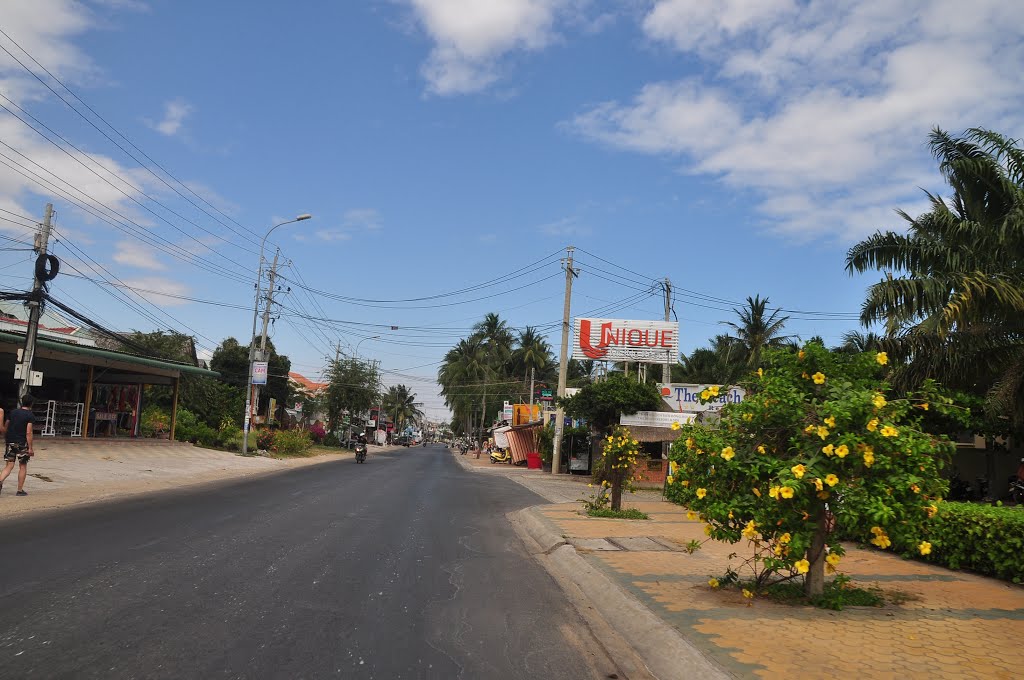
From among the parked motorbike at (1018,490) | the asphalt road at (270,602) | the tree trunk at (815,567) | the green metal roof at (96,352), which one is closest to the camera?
the asphalt road at (270,602)

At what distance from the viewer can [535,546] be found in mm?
11852

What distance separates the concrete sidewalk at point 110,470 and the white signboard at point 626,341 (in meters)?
16.7

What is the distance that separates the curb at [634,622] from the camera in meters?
5.27

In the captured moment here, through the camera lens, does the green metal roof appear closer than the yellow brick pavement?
No

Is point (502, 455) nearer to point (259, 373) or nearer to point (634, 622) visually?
point (259, 373)

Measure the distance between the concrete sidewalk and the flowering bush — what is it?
10250 mm

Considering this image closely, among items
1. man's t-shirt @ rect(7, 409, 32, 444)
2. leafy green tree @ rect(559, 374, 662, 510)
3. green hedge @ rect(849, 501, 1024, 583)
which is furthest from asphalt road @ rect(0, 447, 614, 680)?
leafy green tree @ rect(559, 374, 662, 510)

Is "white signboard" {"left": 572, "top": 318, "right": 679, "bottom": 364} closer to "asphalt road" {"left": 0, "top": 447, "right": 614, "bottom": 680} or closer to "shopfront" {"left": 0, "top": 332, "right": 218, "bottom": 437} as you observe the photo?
"shopfront" {"left": 0, "top": 332, "right": 218, "bottom": 437}

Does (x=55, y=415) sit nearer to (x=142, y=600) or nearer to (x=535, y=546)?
(x=535, y=546)

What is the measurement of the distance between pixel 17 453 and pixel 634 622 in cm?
1163

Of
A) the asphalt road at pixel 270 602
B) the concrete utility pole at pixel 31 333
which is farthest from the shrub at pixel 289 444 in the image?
the asphalt road at pixel 270 602

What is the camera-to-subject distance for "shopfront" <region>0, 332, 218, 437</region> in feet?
87.5

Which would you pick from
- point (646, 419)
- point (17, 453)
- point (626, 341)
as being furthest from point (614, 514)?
point (626, 341)

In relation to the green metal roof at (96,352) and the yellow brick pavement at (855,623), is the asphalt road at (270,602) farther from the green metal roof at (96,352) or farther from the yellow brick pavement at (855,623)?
the green metal roof at (96,352)
